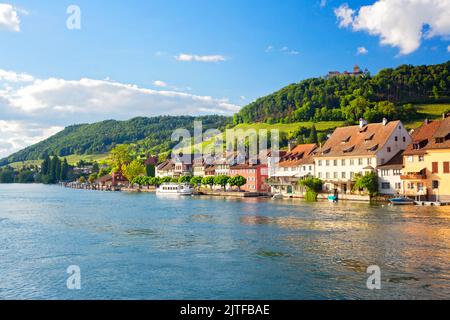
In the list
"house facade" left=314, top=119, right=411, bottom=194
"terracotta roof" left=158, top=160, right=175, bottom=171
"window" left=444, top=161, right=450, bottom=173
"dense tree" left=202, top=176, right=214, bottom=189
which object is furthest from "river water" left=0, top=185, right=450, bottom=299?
"terracotta roof" left=158, top=160, right=175, bottom=171

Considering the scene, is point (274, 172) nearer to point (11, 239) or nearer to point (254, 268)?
point (11, 239)

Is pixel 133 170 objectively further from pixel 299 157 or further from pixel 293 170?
pixel 293 170

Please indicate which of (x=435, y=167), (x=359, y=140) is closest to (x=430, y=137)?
(x=435, y=167)

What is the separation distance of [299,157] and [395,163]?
24643 millimetres

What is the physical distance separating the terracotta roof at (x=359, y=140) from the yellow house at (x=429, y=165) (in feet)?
22.7

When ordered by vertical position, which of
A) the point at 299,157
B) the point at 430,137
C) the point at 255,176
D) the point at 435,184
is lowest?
the point at 435,184

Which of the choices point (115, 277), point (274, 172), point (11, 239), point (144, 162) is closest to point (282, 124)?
point (144, 162)

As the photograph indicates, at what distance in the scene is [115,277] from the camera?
23.5 m

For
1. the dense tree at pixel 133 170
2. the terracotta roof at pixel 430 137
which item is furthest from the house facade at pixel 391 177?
the dense tree at pixel 133 170

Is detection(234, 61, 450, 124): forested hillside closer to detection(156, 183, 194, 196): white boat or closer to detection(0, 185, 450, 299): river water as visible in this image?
detection(156, 183, 194, 196): white boat

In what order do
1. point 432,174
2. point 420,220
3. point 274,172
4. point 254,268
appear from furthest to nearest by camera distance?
point 274,172, point 432,174, point 420,220, point 254,268

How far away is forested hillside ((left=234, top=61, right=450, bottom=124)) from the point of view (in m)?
136

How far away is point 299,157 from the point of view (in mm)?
91812
